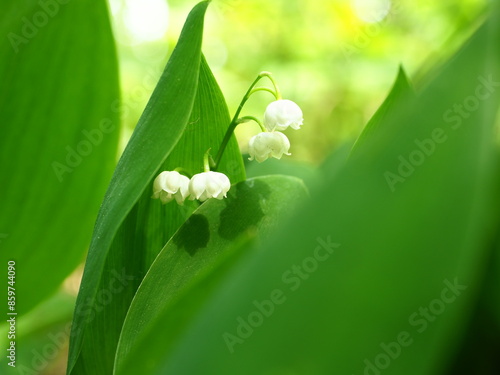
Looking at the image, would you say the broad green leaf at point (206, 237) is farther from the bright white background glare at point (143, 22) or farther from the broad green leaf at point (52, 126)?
the bright white background glare at point (143, 22)

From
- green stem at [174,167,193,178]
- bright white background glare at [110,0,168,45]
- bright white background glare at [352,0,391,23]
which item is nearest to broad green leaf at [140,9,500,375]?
green stem at [174,167,193,178]

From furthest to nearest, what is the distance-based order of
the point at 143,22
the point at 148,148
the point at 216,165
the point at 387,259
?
the point at 143,22, the point at 216,165, the point at 148,148, the point at 387,259

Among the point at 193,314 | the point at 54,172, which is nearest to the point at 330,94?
the point at 54,172

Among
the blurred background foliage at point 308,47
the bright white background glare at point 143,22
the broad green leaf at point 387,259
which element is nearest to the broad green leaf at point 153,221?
the broad green leaf at point 387,259

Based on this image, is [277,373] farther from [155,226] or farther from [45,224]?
[45,224]

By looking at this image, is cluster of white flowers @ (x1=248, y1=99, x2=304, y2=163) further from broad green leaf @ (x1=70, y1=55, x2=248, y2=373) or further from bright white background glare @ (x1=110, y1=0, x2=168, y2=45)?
bright white background glare @ (x1=110, y1=0, x2=168, y2=45)

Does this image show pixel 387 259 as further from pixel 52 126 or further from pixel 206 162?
pixel 52 126

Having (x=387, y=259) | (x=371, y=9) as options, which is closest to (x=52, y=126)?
(x=387, y=259)
